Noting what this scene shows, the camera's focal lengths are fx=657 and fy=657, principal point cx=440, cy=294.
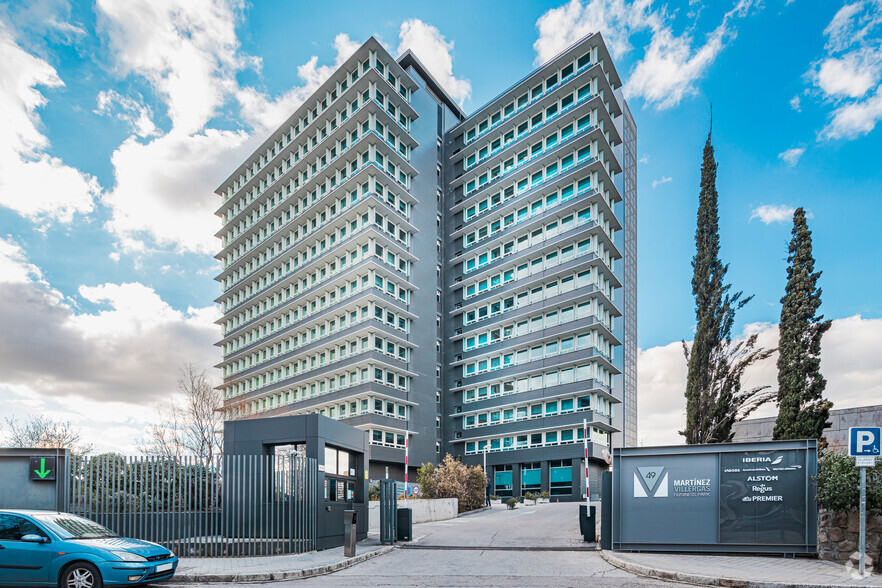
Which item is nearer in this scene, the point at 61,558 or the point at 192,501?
the point at 61,558

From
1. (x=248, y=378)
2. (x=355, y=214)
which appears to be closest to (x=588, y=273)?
(x=355, y=214)

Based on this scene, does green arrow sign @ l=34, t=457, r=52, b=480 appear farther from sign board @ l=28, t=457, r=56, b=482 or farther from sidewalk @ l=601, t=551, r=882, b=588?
sidewalk @ l=601, t=551, r=882, b=588

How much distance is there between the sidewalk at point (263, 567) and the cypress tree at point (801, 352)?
17230 mm

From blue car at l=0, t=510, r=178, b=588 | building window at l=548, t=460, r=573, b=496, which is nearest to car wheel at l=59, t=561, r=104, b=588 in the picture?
blue car at l=0, t=510, r=178, b=588

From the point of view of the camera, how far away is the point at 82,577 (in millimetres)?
10773

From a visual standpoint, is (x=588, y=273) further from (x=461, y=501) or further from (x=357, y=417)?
(x=461, y=501)

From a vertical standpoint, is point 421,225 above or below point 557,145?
below

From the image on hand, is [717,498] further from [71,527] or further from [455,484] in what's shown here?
[455,484]

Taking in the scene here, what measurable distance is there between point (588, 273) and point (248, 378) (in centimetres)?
4048

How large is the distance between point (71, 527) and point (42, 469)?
538 centimetres

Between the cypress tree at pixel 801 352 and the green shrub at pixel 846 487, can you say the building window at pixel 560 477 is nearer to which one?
the cypress tree at pixel 801 352

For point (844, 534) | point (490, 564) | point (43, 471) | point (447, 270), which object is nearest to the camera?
point (844, 534)

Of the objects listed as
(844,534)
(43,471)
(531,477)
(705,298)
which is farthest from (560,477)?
(43,471)

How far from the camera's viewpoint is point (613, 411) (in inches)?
2370
